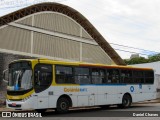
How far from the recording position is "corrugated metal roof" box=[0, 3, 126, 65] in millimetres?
48297

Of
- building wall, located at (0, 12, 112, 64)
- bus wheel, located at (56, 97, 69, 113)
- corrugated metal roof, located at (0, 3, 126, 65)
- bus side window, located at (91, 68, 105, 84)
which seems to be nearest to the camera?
bus wheel, located at (56, 97, 69, 113)

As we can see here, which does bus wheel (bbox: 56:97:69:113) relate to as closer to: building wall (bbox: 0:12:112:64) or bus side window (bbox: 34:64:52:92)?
bus side window (bbox: 34:64:52:92)

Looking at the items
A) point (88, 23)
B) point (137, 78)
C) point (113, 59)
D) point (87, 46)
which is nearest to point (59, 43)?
point (87, 46)

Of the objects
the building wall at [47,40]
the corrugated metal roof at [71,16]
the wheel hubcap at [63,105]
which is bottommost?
the wheel hubcap at [63,105]

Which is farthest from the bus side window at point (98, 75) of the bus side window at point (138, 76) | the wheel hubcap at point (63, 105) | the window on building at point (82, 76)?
the bus side window at point (138, 76)

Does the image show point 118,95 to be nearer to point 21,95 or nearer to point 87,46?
point 21,95

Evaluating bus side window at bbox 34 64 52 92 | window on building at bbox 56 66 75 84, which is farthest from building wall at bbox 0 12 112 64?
bus side window at bbox 34 64 52 92

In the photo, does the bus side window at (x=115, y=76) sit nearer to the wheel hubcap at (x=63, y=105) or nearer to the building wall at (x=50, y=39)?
the wheel hubcap at (x=63, y=105)

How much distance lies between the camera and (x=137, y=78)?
84.1 feet

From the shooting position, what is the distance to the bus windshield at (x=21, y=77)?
1830 cm

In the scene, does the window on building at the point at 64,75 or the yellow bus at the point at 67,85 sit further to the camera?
the window on building at the point at 64,75

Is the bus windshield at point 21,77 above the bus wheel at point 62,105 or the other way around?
above

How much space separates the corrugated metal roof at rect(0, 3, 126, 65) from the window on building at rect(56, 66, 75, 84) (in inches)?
1045

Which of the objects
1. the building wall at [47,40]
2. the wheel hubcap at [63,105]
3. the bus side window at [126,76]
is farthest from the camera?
the building wall at [47,40]
